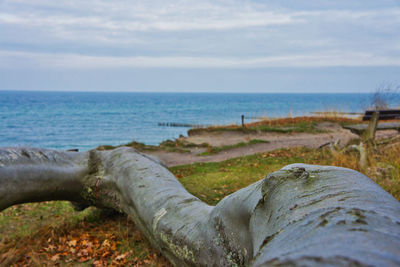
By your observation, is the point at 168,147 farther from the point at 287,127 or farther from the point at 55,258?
the point at 55,258

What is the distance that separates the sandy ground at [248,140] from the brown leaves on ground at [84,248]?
5717 millimetres

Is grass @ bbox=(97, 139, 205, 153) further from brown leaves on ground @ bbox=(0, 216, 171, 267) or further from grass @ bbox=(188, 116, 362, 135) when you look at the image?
brown leaves on ground @ bbox=(0, 216, 171, 267)

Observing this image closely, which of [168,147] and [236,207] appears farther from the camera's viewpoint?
[168,147]

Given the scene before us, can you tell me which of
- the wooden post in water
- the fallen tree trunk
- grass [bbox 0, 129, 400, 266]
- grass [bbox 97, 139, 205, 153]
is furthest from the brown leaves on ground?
grass [bbox 97, 139, 205, 153]

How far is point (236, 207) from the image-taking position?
2.25 m

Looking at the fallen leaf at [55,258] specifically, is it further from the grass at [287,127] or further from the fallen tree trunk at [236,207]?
the grass at [287,127]

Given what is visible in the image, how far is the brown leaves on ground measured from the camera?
12.8 feet

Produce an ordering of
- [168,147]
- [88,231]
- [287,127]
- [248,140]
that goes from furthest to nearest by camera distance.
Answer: [287,127]
[248,140]
[168,147]
[88,231]

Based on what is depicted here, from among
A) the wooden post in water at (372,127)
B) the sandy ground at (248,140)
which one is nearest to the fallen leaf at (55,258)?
the sandy ground at (248,140)

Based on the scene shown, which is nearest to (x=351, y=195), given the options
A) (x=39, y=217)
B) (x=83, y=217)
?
(x=83, y=217)

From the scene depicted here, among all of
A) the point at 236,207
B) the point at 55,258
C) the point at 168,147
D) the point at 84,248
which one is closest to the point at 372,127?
the point at 168,147

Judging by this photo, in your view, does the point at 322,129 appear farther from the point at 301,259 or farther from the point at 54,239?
the point at 301,259

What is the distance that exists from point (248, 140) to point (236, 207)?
45.3 feet

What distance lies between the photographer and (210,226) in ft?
8.48
